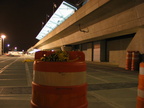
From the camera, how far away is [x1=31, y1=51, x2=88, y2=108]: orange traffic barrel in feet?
9.20

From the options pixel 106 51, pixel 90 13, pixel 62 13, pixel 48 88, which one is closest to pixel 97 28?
pixel 90 13

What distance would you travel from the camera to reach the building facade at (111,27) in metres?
15.2

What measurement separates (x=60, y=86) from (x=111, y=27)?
16839 mm

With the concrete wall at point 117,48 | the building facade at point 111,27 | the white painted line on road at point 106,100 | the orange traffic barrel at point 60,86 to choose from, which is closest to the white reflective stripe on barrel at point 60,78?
the orange traffic barrel at point 60,86

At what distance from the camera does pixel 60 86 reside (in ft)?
9.30

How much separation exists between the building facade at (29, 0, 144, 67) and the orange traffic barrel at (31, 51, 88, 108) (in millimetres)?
12363

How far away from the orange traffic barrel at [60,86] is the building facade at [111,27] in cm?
1236

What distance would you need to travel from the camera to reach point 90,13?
21.0m

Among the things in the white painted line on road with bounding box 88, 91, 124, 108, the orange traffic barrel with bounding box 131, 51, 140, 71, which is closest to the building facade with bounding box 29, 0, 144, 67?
the orange traffic barrel with bounding box 131, 51, 140, 71

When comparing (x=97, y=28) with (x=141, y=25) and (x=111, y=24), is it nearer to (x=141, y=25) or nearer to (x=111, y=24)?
(x=111, y=24)

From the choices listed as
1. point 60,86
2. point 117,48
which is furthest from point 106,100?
point 117,48

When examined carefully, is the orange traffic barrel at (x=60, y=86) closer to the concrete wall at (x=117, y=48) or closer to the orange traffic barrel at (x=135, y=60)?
the orange traffic barrel at (x=135, y=60)

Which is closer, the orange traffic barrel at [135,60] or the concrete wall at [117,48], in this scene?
the orange traffic barrel at [135,60]

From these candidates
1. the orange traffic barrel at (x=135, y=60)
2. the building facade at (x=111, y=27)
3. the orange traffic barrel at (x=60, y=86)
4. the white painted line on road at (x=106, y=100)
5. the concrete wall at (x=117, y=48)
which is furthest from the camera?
the concrete wall at (x=117, y=48)
